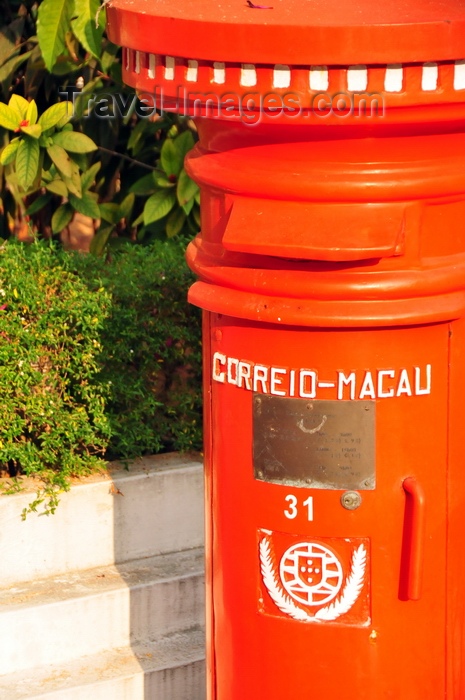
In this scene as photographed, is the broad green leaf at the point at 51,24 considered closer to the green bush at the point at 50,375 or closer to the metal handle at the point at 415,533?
the green bush at the point at 50,375

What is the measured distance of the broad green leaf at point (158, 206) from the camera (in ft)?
14.7

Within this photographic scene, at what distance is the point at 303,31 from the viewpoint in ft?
7.04

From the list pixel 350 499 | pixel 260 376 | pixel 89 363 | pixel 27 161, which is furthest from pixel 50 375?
pixel 350 499

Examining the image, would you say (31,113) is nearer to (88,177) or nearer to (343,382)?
(88,177)

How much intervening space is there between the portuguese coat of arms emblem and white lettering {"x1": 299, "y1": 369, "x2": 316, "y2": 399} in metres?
0.32

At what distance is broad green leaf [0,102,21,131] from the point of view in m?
4.11

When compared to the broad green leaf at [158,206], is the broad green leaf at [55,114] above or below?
above

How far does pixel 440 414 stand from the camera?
2.51 m

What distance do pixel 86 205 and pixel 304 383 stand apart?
235 cm

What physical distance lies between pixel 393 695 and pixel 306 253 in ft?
3.36

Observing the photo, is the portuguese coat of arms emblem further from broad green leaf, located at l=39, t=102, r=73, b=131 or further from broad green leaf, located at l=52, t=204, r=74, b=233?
broad green leaf, located at l=52, t=204, r=74, b=233

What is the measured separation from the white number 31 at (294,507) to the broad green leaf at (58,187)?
89.4 inches

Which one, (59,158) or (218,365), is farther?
(59,158)
